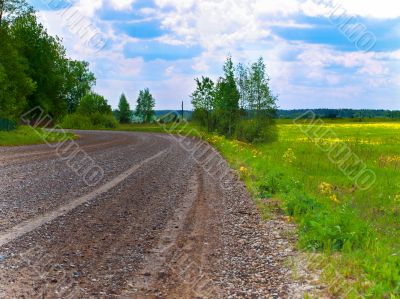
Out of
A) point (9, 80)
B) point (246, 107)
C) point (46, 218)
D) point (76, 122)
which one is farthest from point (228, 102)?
point (76, 122)

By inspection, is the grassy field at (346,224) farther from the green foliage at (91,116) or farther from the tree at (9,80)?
the green foliage at (91,116)

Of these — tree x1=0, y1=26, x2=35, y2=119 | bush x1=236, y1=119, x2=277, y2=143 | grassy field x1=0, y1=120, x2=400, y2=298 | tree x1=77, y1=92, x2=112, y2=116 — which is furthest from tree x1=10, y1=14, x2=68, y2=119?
grassy field x1=0, y1=120, x2=400, y2=298

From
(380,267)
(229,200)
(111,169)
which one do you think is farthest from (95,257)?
(111,169)

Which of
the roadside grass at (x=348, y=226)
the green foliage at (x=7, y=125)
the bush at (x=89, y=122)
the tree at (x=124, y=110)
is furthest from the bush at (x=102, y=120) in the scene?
the roadside grass at (x=348, y=226)

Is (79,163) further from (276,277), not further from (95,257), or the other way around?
(276,277)

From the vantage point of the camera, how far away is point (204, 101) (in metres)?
62.1

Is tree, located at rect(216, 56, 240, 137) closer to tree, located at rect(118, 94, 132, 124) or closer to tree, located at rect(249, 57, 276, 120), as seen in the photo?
tree, located at rect(249, 57, 276, 120)

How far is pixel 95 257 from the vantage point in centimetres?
689

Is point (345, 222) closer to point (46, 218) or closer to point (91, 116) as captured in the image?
point (46, 218)

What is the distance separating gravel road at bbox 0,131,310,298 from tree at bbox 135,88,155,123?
151 metres

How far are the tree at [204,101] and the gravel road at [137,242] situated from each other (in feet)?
154

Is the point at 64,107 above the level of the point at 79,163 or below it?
above

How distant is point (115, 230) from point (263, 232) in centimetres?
300

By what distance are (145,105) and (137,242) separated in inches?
6238
